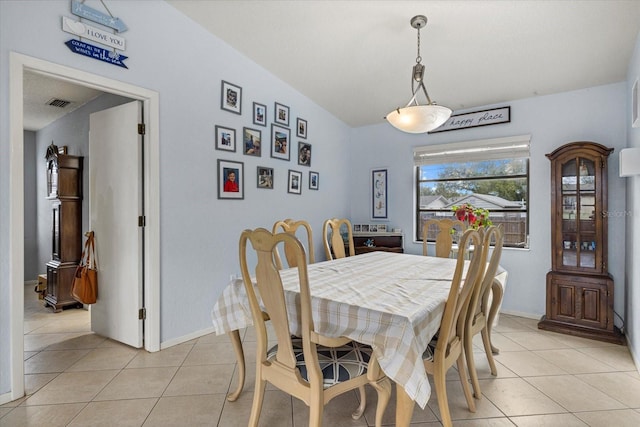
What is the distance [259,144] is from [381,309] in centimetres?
266

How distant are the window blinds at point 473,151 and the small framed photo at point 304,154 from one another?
4.69ft

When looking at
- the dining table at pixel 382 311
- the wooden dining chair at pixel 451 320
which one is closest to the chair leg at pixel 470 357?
the wooden dining chair at pixel 451 320

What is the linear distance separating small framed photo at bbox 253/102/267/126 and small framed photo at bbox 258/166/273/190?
486mm

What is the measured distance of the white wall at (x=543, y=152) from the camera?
324 cm

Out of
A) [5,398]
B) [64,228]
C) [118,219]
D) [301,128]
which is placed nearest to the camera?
[5,398]

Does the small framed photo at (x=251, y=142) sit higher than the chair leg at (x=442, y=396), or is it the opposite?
the small framed photo at (x=251, y=142)

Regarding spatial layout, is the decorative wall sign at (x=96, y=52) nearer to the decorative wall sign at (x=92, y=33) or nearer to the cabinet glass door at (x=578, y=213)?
the decorative wall sign at (x=92, y=33)

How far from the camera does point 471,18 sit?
8.66 feet

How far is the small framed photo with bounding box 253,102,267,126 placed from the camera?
143 inches

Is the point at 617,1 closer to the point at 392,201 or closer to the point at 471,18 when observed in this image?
the point at 471,18

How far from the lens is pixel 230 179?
3.39 metres

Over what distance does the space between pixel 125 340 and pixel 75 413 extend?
3.36 ft

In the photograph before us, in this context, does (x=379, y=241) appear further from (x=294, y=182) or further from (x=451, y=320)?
(x=451, y=320)

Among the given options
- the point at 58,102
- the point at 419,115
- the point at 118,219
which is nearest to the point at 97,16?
the point at 118,219
